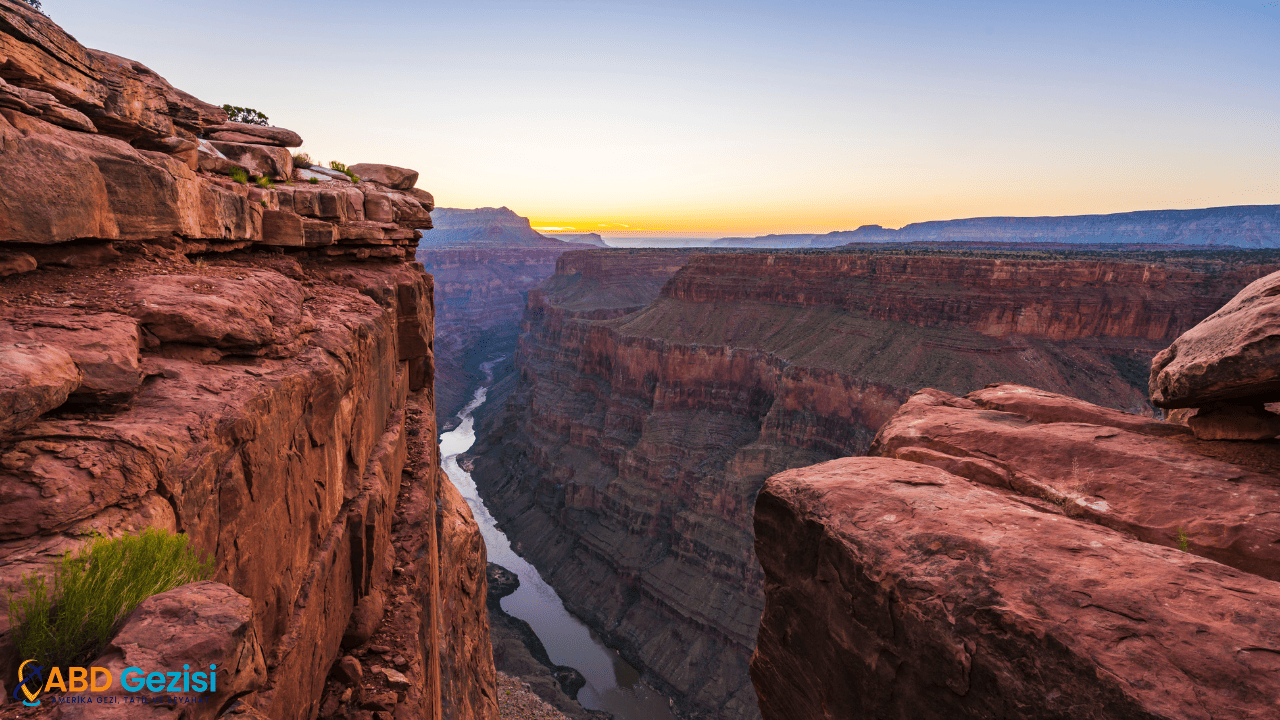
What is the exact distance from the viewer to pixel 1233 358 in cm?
498

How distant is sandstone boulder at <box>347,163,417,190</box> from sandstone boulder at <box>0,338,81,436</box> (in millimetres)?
13165

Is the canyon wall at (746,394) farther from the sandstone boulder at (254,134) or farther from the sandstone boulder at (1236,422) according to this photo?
the sandstone boulder at (254,134)

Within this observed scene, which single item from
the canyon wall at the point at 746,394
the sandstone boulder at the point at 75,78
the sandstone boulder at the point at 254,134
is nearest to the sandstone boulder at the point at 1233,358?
the sandstone boulder at the point at 75,78

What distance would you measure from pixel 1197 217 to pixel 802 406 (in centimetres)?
18514

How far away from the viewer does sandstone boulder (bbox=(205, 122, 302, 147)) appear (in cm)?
1081

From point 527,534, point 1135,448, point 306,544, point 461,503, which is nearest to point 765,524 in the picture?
point 1135,448

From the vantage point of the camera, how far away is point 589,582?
40.8 metres

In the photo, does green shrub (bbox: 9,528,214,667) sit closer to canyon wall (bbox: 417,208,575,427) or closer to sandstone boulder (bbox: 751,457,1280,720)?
sandstone boulder (bbox: 751,457,1280,720)

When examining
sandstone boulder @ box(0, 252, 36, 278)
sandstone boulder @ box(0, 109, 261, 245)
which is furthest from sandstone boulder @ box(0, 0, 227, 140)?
sandstone boulder @ box(0, 252, 36, 278)

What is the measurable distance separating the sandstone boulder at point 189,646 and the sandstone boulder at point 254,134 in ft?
34.9

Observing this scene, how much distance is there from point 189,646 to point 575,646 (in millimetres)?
37368

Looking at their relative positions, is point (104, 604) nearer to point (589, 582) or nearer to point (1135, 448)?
point (1135, 448)

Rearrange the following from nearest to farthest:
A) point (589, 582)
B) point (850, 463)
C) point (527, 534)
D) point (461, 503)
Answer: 1. point (850, 463)
2. point (461, 503)
3. point (589, 582)
4. point (527, 534)

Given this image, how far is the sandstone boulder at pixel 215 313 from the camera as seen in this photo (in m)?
5.19
